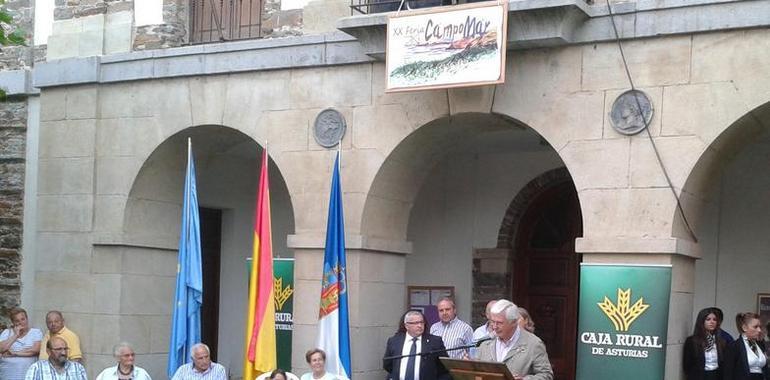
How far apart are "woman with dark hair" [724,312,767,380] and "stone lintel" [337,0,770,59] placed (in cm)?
227

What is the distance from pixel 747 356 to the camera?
28.5 ft

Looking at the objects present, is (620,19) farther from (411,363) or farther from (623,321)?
(411,363)

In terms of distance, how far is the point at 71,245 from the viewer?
11.1 m

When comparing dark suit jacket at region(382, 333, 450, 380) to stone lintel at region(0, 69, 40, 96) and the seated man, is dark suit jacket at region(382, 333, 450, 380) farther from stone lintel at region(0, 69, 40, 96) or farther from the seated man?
stone lintel at region(0, 69, 40, 96)

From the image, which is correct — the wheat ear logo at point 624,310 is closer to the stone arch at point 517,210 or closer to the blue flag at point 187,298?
the stone arch at point 517,210

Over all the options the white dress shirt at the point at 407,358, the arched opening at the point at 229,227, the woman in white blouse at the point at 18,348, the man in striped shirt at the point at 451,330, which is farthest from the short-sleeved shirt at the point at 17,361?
the man in striped shirt at the point at 451,330

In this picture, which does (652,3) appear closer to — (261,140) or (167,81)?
(261,140)

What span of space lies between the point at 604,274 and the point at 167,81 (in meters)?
4.62

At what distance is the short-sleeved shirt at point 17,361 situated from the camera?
1043cm

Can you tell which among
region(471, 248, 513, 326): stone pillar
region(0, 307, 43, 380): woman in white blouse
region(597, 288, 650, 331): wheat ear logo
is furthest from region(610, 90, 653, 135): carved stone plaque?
region(0, 307, 43, 380): woman in white blouse

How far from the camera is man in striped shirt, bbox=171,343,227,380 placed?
928 cm

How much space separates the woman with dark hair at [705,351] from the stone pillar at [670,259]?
68 millimetres

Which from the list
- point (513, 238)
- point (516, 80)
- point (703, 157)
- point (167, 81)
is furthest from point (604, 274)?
point (167, 81)

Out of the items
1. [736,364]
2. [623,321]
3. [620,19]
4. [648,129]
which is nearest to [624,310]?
[623,321]
